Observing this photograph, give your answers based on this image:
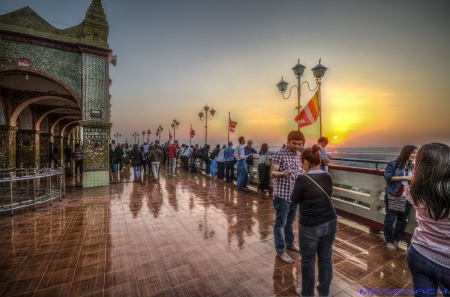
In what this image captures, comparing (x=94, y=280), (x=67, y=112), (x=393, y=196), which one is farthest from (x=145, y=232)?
(x=67, y=112)

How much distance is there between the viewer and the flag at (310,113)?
7.21 meters

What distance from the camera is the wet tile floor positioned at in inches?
95.9

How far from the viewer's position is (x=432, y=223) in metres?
1.38

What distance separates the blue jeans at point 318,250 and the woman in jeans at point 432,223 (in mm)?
618

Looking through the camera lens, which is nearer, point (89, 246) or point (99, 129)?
point (89, 246)

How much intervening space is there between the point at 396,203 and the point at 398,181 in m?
0.39

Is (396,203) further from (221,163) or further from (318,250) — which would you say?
(221,163)

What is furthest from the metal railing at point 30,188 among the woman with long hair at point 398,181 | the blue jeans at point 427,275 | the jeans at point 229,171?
the woman with long hair at point 398,181

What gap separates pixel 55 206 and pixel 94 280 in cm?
439

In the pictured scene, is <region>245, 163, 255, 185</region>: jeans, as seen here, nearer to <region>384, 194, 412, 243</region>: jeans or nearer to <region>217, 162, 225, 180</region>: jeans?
<region>217, 162, 225, 180</region>: jeans

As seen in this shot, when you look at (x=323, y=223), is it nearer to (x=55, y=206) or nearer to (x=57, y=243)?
(x=57, y=243)

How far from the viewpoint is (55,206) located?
556cm

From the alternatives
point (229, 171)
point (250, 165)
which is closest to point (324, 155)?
point (250, 165)

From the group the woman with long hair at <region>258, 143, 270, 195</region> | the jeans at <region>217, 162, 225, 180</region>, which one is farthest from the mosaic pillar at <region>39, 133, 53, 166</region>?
the woman with long hair at <region>258, 143, 270, 195</region>
